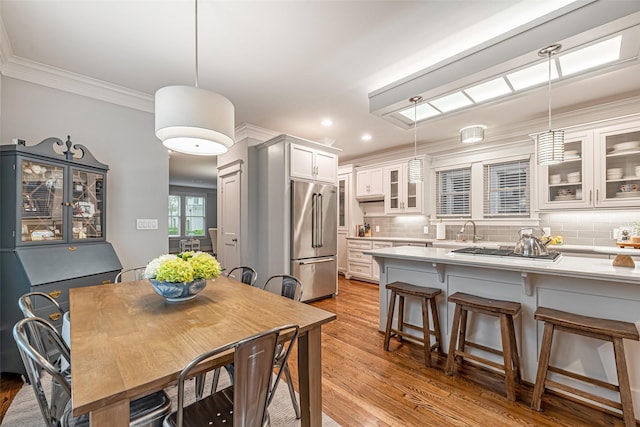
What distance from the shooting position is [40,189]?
7.65 ft

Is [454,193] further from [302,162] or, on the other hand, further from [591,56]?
[591,56]

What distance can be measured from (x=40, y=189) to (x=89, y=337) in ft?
6.37

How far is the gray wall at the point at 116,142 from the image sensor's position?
8.47ft

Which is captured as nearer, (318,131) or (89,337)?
(89,337)

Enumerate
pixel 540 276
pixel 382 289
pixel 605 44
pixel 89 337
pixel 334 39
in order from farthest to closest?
1. pixel 382 289
2. pixel 334 39
3. pixel 540 276
4. pixel 605 44
5. pixel 89 337

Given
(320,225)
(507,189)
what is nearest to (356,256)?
(320,225)

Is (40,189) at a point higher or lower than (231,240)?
higher

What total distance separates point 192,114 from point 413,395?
2355mm

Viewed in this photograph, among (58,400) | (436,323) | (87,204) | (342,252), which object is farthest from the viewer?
(342,252)

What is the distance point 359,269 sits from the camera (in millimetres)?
5707

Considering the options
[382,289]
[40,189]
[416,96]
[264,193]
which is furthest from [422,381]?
[40,189]

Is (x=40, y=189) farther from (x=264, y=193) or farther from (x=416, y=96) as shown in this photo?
(x=416, y=96)

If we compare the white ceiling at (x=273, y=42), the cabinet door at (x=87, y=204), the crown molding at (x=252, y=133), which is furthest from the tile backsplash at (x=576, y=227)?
the cabinet door at (x=87, y=204)

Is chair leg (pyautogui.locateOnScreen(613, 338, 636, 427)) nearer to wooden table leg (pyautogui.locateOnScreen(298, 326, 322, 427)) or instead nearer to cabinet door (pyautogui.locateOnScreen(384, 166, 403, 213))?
wooden table leg (pyautogui.locateOnScreen(298, 326, 322, 427))
